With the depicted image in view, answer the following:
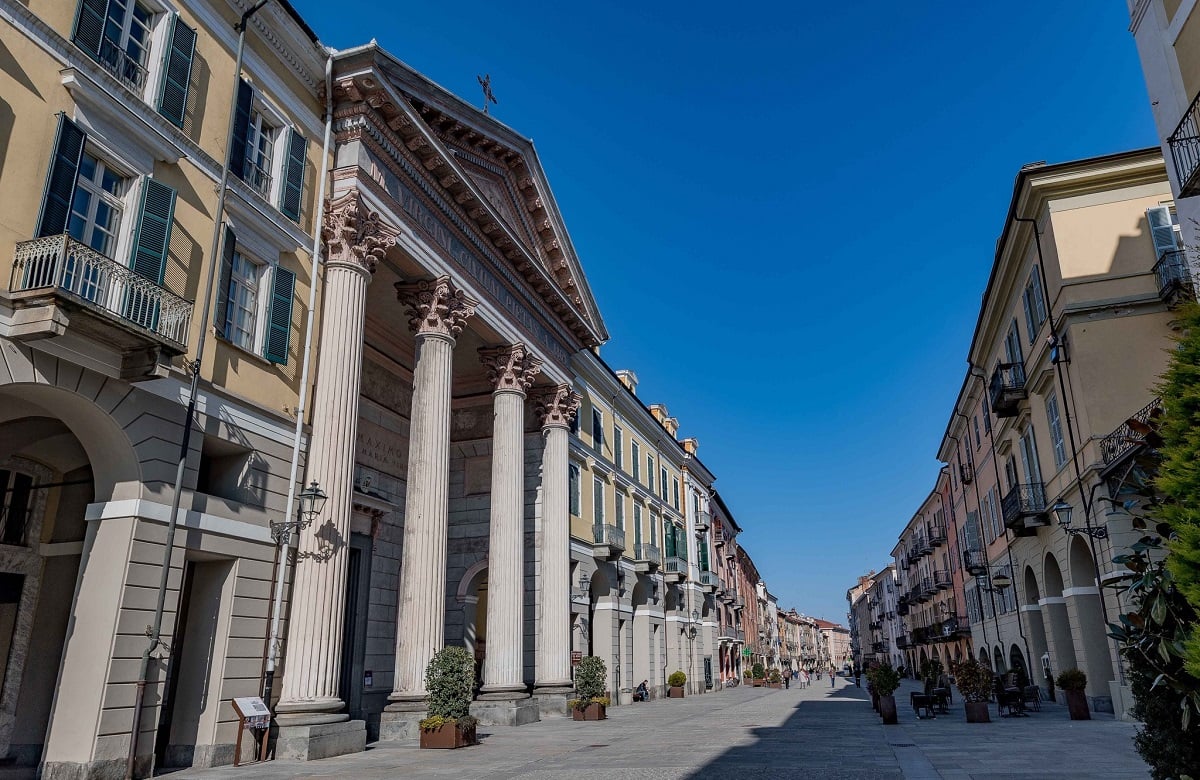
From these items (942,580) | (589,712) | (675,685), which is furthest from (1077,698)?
(942,580)

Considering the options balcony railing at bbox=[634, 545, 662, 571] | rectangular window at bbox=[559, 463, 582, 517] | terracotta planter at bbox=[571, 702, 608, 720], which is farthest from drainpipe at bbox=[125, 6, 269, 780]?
balcony railing at bbox=[634, 545, 662, 571]

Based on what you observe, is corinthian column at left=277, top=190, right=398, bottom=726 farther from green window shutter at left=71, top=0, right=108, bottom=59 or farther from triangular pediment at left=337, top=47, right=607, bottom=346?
green window shutter at left=71, top=0, right=108, bottom=59

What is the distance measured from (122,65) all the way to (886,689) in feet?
69.9

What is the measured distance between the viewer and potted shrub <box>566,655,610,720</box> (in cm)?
2233

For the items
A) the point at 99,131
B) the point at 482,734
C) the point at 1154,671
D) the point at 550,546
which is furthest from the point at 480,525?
the point at 1154,671

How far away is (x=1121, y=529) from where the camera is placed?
1811cm

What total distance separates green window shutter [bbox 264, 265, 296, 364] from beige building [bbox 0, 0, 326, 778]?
0.12 ft

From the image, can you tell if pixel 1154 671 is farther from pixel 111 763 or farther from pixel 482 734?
pixel 482 734

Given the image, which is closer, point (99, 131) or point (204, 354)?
point (99, 131)

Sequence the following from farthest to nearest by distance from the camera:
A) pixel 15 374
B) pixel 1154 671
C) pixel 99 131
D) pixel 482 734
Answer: pixel 482 734 → pixel 99 131 → pixel 15 374 → pixel 1154 671

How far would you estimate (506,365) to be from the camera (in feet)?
76.3

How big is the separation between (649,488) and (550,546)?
15071mm

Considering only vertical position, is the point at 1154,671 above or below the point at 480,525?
below

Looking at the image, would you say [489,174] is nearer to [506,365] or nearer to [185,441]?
[506,365]
